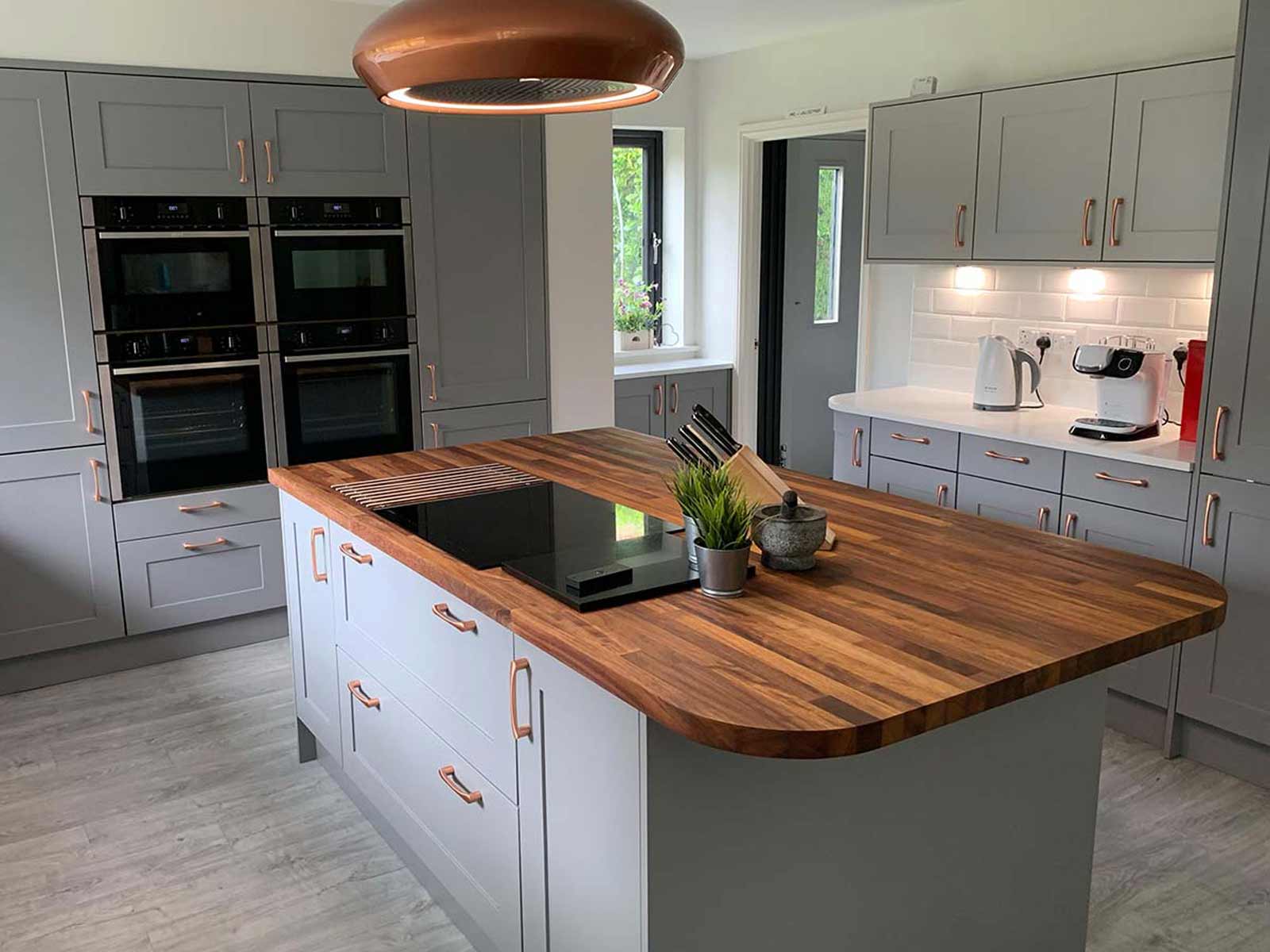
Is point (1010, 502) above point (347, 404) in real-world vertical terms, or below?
below

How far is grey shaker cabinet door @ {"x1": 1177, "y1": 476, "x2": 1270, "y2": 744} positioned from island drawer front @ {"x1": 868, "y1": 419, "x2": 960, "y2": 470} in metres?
0.95

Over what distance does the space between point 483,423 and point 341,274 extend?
2.71 feet

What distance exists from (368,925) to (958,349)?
10.8ft

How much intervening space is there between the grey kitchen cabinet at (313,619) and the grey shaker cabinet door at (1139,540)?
2199 millimetres

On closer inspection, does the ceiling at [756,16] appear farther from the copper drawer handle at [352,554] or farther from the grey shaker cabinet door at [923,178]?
the copper drawer handle at [352,554]

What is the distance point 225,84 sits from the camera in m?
3.81

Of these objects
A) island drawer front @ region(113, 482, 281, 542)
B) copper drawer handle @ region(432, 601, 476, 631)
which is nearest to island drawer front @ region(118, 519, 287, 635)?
island drawer front @ region(113, 482, 281, 542)

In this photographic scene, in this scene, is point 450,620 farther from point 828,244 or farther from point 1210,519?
point 828,244

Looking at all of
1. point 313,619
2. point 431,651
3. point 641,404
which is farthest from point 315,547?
point 641,404

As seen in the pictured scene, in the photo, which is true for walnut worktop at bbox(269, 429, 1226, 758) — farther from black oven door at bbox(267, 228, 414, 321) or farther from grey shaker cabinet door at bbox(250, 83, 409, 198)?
grey shaker cabinet door at bbox(250, 83, 409, 198)

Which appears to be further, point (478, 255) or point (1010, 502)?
point (478, 255)

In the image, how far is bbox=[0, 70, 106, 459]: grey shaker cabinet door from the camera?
351 cm

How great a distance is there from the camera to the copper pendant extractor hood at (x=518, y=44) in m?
1.69

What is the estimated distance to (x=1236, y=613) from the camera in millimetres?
3064
